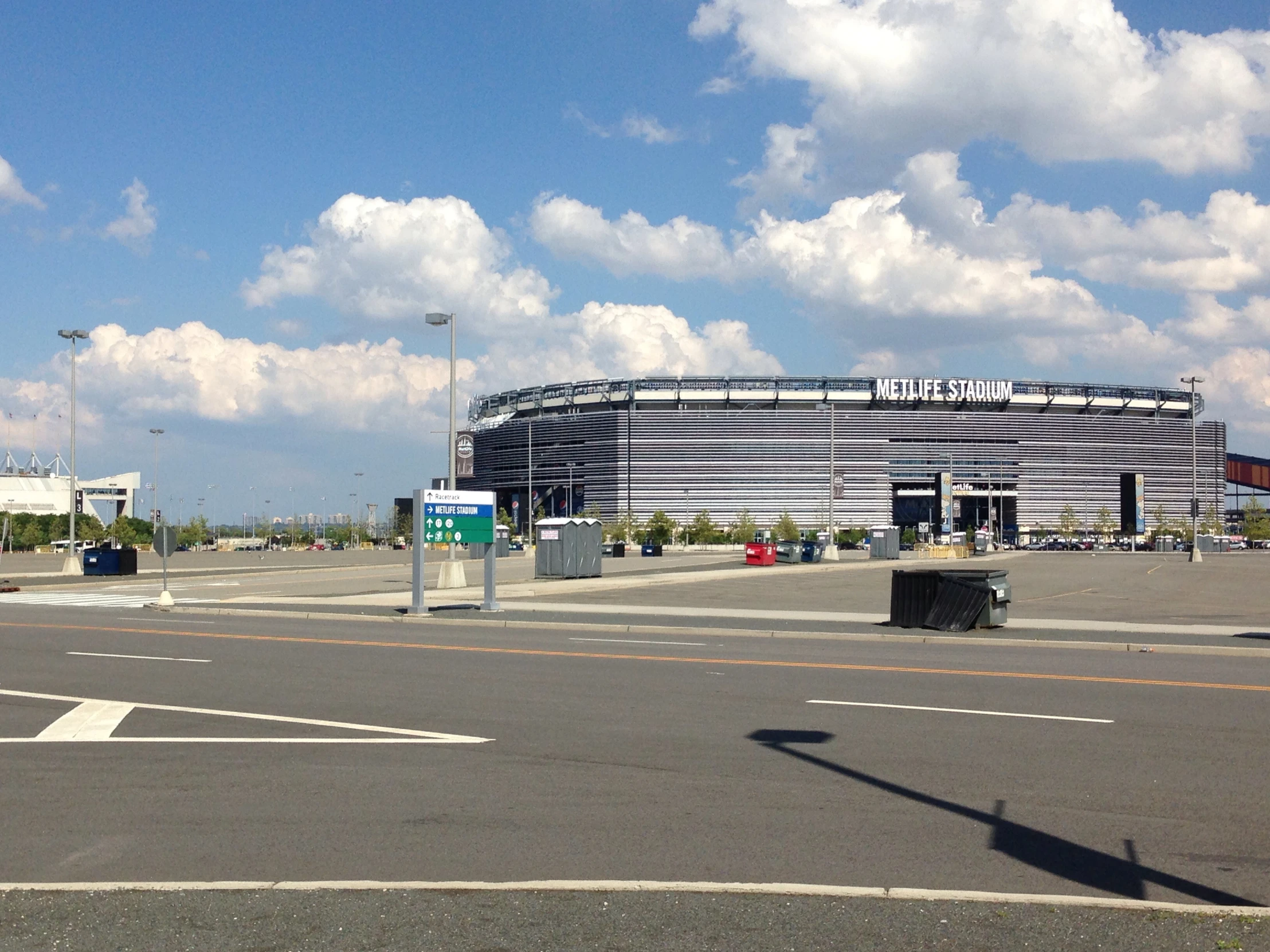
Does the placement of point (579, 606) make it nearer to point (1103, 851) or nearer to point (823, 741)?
point (823, 741)

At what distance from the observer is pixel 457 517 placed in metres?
26.6

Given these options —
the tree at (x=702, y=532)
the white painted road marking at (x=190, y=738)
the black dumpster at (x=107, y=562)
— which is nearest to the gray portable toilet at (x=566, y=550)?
the black dumpster at (x=107, y=562)

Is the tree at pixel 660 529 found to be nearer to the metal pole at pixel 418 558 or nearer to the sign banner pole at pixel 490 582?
the sign banner pole at pixel 490 582

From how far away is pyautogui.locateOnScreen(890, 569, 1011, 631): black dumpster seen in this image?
22.6 meters

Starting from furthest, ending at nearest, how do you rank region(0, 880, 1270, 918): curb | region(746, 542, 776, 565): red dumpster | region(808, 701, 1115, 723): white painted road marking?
region(746, 542, 776, 565): red dumpster < region(808, 701, 1115, 723): white painted road marking < region(0, 880, 1270, 918): curb

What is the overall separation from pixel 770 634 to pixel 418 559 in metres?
9.05

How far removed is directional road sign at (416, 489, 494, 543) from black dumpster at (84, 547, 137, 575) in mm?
30576

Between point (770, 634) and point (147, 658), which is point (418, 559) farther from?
point (147, 658)

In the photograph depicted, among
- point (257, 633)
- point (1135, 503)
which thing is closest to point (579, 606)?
point (257, 633)

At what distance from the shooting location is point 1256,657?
18.2 meters

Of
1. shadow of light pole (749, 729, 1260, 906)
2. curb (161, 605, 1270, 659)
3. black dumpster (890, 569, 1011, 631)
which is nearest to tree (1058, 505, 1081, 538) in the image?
black dumpster (890, 569, 1011, 631)

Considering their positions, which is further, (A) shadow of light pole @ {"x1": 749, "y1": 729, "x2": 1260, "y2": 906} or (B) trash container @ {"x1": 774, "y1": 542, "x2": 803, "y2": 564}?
(B) trash container @ {"x1": 774, "y1": 542, "x2": 803, "y2": 564}

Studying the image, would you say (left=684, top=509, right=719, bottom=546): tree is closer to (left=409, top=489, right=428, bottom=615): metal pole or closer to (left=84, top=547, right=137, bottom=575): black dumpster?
(left=84, top=547, right=137, bottom=575): black dumpster

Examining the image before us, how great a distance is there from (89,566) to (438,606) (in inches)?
1173
